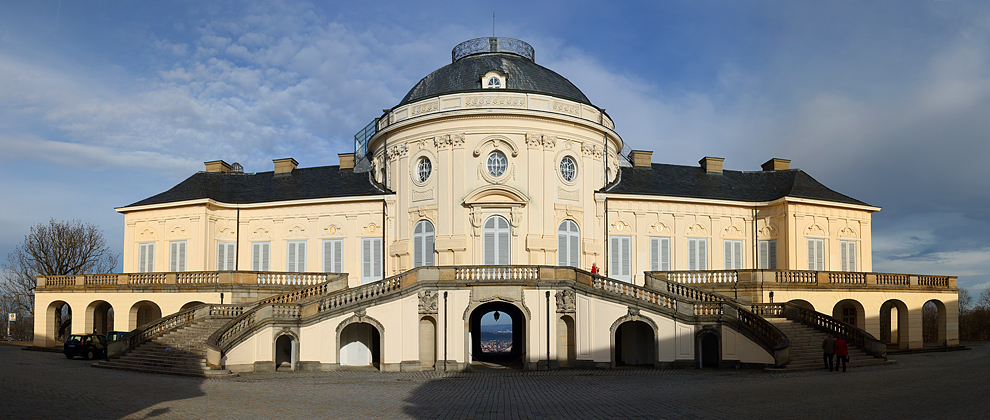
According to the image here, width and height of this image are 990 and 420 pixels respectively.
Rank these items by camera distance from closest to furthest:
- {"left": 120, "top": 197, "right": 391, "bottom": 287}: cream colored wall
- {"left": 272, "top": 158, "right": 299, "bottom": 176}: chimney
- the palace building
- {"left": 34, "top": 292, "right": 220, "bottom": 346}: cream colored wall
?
the palace building
{"left": 34, "top": 292, "right": 220, "bottom": 346}: cream colored wall
{"left": 120, "top": 197, "right": 391, "bottom": 287}: cream colored wall
{"left": 272, "top": 158, "right": 299, "bottom": 176}: chimney

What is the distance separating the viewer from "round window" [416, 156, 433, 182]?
3353 cm

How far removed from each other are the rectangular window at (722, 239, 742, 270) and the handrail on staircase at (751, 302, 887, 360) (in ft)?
28.2

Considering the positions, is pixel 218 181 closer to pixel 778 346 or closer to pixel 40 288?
pixel 40 288

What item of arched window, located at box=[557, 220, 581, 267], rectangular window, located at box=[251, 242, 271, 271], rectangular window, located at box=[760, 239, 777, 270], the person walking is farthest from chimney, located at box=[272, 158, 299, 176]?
the person walking

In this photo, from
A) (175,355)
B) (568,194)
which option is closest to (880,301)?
(568,194)

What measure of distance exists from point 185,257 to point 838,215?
111 ft

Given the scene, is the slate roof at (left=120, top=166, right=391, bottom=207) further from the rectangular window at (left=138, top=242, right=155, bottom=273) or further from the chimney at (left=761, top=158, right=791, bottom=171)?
the chimney at (left=761, top=158, right=791, bottom=171)

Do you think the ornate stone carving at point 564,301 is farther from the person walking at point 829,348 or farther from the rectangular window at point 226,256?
the rectangular window at point 226,256

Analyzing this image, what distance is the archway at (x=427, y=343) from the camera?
27.4 metres

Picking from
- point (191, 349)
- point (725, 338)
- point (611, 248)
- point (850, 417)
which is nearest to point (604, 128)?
point (611, 248)

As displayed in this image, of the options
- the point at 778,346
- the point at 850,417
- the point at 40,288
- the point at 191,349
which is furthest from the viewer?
the point at 40,288

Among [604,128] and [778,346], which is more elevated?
[604,128]

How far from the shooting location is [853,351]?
82.9 feet

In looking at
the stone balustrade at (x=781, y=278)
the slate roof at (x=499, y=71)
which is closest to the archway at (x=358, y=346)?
the slate roof at (x=499, y=71)
